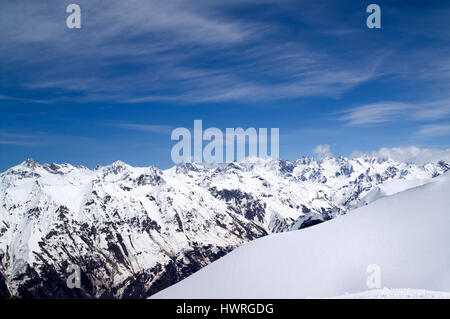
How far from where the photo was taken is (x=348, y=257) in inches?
1772

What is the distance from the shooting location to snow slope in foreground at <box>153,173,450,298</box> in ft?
131

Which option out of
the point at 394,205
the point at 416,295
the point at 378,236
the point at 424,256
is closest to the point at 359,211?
the point at 394,205

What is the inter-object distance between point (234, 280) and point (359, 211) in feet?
74.2

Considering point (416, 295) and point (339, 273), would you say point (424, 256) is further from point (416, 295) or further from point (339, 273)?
point (416, 295)

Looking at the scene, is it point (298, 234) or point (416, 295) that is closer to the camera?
point (416, 295)

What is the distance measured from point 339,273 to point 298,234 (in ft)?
47.3

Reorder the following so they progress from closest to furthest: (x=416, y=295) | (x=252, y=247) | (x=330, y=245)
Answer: (x=416, y=295) < (x=330, y=245) < (x=252, y=247)

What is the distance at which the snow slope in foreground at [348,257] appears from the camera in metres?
40.0
